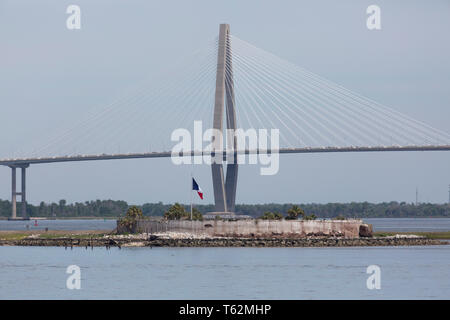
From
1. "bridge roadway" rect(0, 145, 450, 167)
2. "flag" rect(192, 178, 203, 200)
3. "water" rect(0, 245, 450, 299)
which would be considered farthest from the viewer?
"bridge roadway" rect(0, 145, 450, 167)

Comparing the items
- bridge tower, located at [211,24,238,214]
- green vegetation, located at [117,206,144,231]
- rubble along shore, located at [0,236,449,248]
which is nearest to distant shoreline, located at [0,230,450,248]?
rubble along shore, located at [0,236,449,248]

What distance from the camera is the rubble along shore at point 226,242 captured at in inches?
2630

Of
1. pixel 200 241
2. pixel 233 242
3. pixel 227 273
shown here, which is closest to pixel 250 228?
pixel 233 242

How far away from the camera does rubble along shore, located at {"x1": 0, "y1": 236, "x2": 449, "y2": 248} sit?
66.8m

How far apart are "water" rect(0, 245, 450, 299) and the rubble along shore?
5.93ft

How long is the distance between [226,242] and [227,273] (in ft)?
57.8

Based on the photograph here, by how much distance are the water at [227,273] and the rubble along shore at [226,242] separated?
1807mm

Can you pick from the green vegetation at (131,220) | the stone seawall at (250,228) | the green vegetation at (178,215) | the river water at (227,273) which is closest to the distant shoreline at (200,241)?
the stone seawall at (250,228)

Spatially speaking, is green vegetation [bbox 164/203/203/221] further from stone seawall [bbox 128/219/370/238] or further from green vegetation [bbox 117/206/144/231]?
green vegetation [bbox 117/206/144/231]

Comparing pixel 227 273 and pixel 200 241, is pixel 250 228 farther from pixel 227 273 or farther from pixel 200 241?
pixel 227 273
